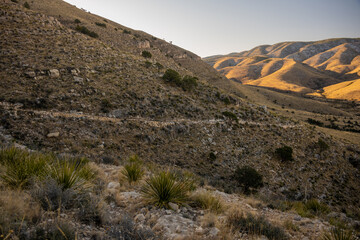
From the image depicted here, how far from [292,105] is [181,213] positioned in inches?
2920

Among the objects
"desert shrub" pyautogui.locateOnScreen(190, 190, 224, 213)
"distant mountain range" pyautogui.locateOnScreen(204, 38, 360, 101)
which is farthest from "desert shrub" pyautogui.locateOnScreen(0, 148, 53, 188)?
"distant mountain range" pyautogui.locateOnScreen(204, 38, 360, 101)

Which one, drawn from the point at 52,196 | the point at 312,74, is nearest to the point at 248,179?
the point at 52,196

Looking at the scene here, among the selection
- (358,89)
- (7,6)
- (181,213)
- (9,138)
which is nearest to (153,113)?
(9,138)

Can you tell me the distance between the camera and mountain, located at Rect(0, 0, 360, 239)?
3.34 metres

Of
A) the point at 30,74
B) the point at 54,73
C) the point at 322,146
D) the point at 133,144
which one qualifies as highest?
the point at 322,146

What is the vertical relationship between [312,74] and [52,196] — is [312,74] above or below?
above

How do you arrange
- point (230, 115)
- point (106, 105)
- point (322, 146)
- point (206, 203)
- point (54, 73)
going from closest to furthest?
point (206, 203)
point (106, 105)
point (54, 73)
point (322, 146)
point (230, 115)

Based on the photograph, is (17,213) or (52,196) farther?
(52,196)

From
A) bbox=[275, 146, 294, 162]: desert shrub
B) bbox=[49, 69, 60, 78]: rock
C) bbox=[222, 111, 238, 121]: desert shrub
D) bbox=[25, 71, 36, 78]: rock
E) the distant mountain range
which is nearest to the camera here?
bbox=[25, 71, 36, 78]: rock

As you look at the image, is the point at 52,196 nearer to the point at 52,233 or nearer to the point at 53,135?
the point at 52,233

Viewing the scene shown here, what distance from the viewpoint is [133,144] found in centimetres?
1362

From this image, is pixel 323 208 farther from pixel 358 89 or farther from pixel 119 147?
pixel 358 89

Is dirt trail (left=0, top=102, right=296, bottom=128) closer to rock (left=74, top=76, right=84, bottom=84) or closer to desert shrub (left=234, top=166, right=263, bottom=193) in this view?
rock (left=74, top=76, right=84, bottom=84)

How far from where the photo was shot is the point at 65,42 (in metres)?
22.6
